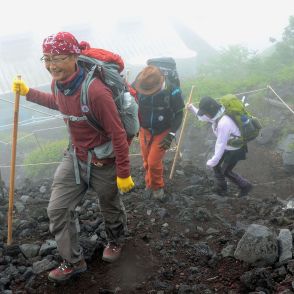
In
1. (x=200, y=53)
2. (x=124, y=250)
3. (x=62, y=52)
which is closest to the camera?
(x=62, y=52)

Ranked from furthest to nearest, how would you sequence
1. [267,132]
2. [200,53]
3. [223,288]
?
[200,53] < [267,132] < [223,288]

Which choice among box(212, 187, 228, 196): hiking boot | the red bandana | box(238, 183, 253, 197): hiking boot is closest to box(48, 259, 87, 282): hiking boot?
the red bandana

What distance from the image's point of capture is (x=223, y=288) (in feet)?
12.8

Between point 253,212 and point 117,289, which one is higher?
point 117,289

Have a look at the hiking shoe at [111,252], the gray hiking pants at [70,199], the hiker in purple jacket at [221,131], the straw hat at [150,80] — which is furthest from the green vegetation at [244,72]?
the gray hiking pants at [70,199]

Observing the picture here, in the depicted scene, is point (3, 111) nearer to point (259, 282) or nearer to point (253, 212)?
point (253, 212)

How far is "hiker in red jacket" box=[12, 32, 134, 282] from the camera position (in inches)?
141

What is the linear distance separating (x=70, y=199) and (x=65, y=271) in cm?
78

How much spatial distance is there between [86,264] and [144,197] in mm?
2384

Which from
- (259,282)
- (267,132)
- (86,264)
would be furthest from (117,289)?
(267,132)

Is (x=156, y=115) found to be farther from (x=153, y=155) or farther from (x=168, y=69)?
(x=168, y=69)

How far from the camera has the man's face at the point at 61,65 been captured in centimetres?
355

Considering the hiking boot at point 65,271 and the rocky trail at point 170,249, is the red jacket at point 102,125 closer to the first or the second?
the hiking boot at point 65,271

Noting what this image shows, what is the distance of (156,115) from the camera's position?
614 cm
